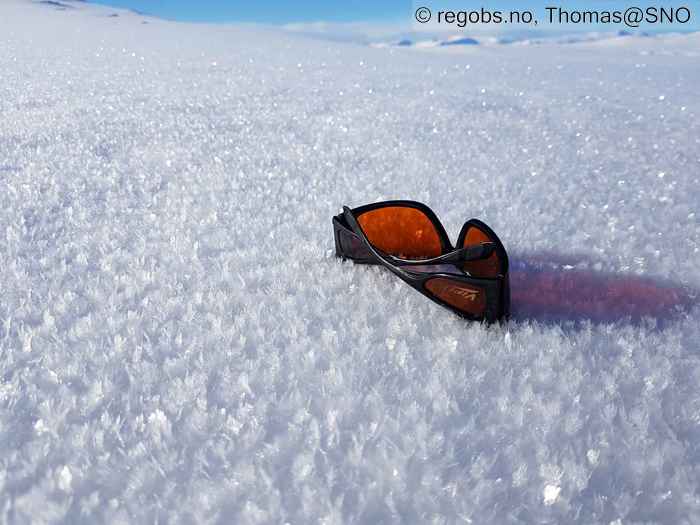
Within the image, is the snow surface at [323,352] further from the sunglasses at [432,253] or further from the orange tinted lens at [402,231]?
the orange tinted lens at [402,231]

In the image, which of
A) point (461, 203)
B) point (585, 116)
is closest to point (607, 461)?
point (461, 203)

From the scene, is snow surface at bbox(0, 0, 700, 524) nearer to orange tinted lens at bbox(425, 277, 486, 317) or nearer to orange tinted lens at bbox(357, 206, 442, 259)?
orange tinted lens at bbox(425, 277, 486, 317)

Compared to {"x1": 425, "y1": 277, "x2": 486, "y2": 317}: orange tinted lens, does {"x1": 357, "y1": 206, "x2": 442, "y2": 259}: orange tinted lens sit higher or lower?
higher

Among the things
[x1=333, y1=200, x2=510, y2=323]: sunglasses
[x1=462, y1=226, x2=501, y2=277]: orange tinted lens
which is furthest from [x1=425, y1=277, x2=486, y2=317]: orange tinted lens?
[x1=462, y1=226, x2=501, y2=277]: orange tinted lens

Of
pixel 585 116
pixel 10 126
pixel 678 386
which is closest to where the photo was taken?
pixel 678 386

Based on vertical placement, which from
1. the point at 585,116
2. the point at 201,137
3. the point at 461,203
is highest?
the point at 585,116

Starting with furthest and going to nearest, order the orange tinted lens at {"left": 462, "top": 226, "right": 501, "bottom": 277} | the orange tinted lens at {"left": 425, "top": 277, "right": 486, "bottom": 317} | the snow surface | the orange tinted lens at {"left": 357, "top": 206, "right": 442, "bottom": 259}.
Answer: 1. the orange tinted lens at {"left": 357, "top": 206, "right": 442, "bottom": 259}
2. the orange tinted lens at {"left": 462, "top": 226, "right": 501, "bottom": 277}
3. the orange tinted lens at {"left": 425, "top": 277, "right": 486, "bottom": 317}
4. the snow surface

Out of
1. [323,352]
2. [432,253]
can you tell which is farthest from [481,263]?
[323,352]

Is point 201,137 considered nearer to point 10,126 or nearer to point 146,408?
point 10,126

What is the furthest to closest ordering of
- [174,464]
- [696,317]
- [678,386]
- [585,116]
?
[585,116]
[696,317]
[678,386]
[174,464]
